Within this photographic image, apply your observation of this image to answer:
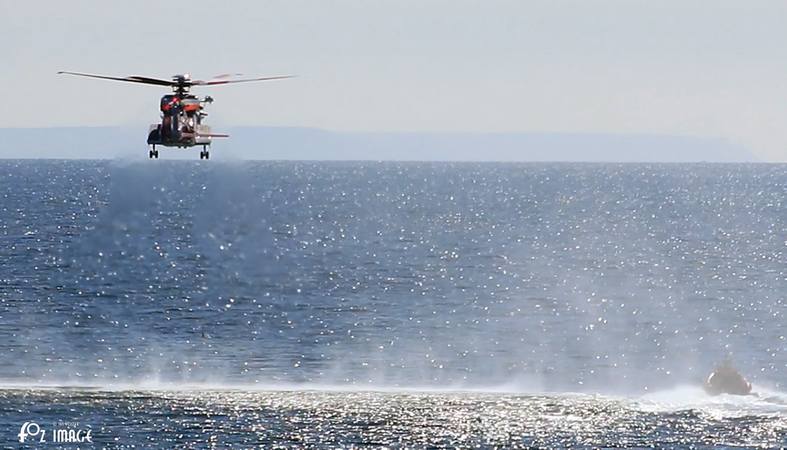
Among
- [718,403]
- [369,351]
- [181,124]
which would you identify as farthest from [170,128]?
[369,351]

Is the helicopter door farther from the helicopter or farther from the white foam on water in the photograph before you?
the white foam on water

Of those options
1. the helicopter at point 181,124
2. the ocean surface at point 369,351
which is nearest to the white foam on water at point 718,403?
the ocean surface at point 369,351

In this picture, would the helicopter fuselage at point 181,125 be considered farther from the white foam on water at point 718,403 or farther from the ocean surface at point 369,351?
A: the white foam on water at point 718,403

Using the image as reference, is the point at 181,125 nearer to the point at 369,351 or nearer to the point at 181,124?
the point at 181,124

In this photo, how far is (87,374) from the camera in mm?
115062

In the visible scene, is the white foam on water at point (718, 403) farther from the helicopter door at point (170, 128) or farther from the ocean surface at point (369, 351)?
the helicopter door at point (170, 128)

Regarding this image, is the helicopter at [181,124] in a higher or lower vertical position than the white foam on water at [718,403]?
higher

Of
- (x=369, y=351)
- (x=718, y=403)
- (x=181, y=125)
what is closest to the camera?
(x=181, y=125)

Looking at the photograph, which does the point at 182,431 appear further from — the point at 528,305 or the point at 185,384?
the point at 528,305

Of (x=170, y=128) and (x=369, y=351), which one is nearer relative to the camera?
(x=170, y=128)

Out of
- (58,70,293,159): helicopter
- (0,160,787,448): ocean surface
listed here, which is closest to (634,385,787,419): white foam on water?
(0,160,787,448): ocean surface

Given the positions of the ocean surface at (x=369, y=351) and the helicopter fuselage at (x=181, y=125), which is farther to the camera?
the ocean surface at (x=369, y=351)

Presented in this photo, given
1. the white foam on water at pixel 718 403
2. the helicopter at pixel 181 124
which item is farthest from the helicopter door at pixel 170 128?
the white foam on water at pixel 718 403

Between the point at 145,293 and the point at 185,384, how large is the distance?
52.7 meters
